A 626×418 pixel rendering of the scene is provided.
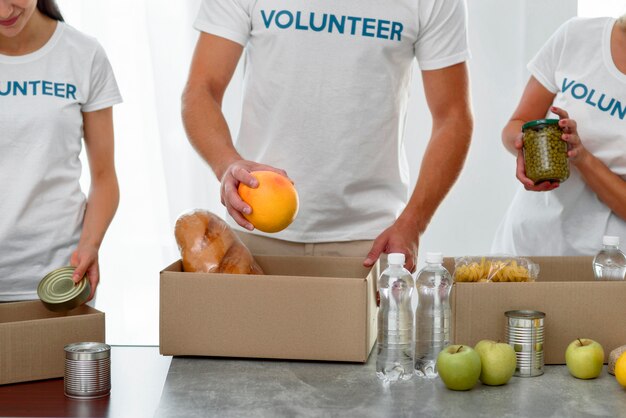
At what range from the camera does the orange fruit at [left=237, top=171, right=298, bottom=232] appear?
1.40 metres

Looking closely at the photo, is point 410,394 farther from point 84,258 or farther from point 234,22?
point 234,22

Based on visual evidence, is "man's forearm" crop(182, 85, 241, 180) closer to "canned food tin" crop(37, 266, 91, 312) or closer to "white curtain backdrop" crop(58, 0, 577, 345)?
"canned food tin" crop(37, 266, 91, 312)

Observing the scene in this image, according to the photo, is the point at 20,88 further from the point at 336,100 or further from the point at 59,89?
the point at 336,100

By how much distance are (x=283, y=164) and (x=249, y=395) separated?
754 mm

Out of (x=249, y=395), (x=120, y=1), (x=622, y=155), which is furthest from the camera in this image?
(x=120, y=1)

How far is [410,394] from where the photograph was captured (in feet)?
4.55

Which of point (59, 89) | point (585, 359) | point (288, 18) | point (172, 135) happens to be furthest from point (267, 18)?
point (172, 135)

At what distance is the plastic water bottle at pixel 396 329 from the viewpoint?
146cm

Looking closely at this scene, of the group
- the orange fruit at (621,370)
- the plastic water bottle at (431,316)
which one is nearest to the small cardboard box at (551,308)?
the plastic water bottle at (431,316)

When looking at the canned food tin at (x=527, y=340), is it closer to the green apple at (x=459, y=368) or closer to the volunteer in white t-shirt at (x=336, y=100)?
the green apple at (x=459, y=368)

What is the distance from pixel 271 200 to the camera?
140 cm

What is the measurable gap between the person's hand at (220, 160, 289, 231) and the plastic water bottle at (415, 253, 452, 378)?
0.32m

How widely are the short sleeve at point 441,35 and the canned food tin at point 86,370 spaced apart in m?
1.06

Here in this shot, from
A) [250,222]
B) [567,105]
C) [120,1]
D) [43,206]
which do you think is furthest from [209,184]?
[250,222]
